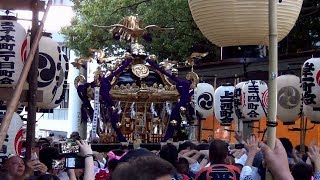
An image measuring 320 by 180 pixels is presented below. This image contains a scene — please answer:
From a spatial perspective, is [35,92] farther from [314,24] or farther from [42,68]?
[314,24]

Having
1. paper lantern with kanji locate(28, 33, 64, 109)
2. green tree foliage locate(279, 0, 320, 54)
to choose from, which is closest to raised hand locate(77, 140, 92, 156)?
paper lantern with kanji locate(28, 33, 64, 109)

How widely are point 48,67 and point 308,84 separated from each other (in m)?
4.20

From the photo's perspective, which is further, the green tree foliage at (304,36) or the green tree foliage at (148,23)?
the green tree foliage at (148,23)

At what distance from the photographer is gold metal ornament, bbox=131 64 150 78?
12.5 m

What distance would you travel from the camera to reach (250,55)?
14.9ft

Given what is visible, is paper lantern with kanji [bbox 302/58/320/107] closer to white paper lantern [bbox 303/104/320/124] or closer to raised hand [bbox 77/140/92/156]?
white paper lantern [bbox 303/104/320/124]

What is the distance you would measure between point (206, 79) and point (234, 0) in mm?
13306

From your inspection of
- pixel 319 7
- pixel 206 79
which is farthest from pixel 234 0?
pixel 206 79

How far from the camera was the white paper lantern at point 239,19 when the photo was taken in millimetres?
4242

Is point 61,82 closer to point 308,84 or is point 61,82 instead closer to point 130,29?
point 308,84

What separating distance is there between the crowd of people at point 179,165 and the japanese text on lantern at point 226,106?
181 inches

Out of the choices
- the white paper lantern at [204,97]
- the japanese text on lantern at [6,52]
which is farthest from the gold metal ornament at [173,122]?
the japanese text on lantern at [6,52]

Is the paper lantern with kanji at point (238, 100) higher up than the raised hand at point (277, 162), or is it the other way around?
the paper lantern with kanji at point (238, 100)

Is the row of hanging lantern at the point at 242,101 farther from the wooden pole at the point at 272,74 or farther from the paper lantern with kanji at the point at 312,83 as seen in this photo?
the wooden pole at the point at 272,74
